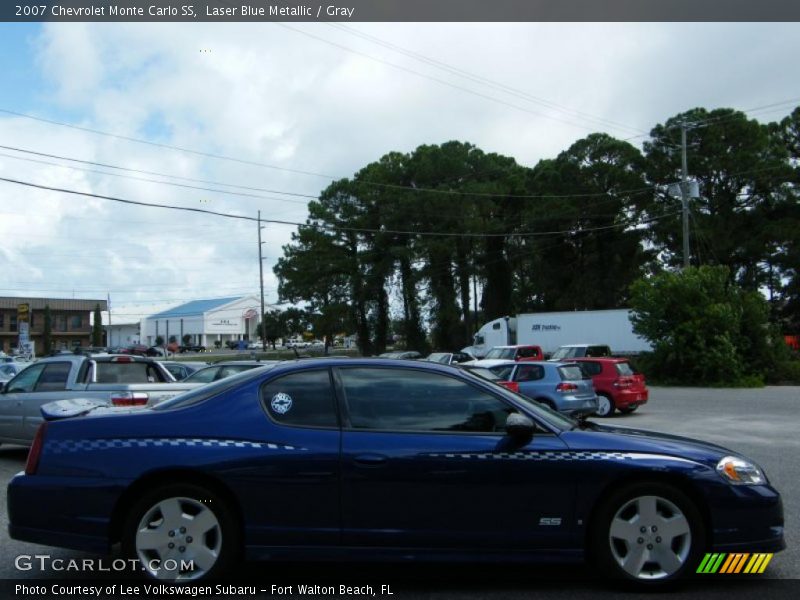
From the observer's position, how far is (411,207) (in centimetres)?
6066

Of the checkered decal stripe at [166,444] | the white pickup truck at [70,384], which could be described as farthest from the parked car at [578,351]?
the checkered decal stripe at [166,444]

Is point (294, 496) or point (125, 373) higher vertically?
point (125, 373)

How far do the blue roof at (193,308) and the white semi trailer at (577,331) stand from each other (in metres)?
80.8

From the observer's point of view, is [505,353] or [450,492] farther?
[505,353]

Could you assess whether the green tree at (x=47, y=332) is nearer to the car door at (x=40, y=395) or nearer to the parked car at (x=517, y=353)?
the parked car at (x=517, y=353)

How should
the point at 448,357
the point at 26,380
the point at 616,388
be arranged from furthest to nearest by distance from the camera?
the point at 448,357 < the point at 616,388 < the point at 26,380

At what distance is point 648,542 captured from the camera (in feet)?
16.3

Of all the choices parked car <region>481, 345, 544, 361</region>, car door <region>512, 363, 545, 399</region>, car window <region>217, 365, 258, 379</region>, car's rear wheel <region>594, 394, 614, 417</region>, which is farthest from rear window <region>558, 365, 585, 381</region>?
parked car <region>481, 345, 544, 361</region>

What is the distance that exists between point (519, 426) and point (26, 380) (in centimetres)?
904

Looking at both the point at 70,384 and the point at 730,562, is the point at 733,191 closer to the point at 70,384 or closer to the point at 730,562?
the point at 70,384

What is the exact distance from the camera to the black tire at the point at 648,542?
4.94 meters

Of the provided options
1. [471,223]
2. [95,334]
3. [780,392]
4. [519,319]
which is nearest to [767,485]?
[780,392]

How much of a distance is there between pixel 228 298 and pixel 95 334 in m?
38.4

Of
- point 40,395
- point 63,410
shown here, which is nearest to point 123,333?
point 40,395
